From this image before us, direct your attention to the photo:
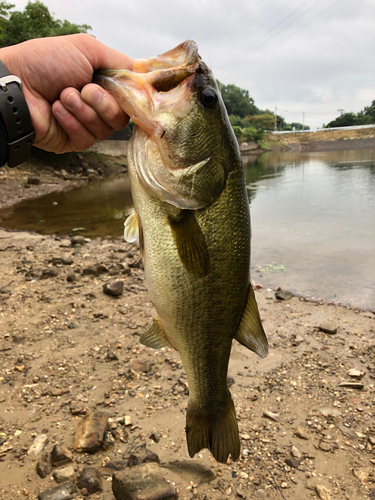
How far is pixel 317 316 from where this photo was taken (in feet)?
18.0

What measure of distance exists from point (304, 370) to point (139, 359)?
1942 millimetres

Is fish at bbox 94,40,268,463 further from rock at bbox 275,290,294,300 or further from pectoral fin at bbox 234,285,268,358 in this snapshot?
rock at bbox 275,290,294,300

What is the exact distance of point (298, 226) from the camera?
11.4 metres

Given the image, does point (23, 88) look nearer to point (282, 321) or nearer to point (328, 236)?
point (282, 321)

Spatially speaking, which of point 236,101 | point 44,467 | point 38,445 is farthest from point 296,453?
point 236,101

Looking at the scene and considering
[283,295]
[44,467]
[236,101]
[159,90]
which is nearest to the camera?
[159,90]

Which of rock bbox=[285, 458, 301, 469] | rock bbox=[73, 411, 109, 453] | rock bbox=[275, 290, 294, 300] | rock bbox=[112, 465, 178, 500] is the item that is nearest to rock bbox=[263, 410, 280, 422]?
rock bbox=[285, 458, 301, 469]

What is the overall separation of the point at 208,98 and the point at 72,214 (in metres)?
13.2

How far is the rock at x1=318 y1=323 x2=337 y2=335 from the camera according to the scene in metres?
4.92

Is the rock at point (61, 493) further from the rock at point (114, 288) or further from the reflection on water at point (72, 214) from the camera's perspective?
the reflection on water at point (72, 214)

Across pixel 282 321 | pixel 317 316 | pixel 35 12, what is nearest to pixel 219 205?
pixel 282 321

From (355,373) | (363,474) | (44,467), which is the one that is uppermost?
(44,467)

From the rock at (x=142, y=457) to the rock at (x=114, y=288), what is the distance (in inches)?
118

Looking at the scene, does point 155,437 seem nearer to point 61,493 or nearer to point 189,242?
point 61,493
